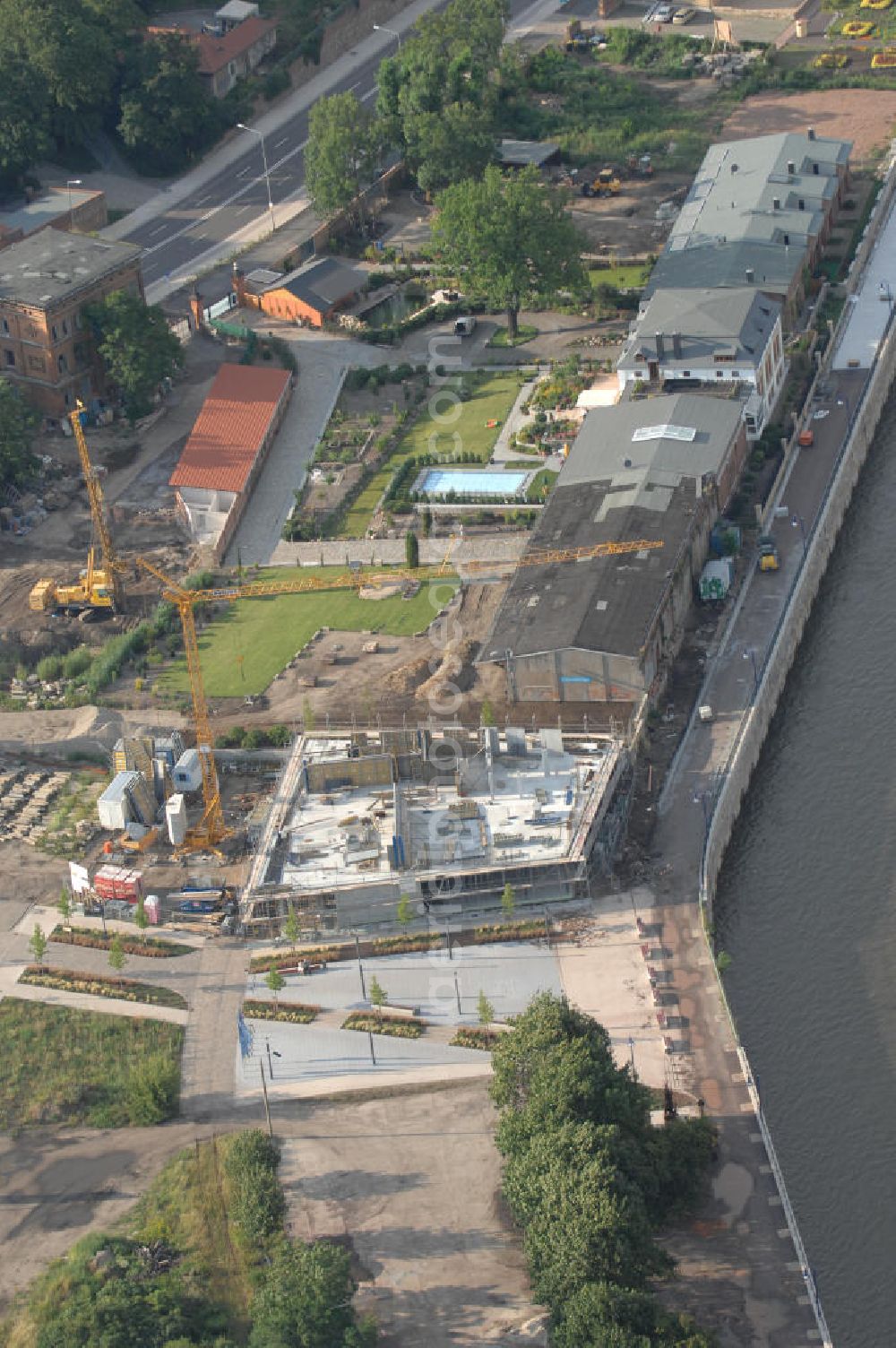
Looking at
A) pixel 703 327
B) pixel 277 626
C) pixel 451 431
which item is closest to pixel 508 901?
pixel 277 626

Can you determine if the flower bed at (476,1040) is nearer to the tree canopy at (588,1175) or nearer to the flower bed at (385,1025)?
the flower bed at (385,1025)

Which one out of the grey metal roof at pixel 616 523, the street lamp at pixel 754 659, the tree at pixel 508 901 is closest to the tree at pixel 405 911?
the tree at pixel 508 901

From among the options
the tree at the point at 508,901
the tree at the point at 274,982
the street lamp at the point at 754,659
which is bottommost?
the tree at the point at 274,982

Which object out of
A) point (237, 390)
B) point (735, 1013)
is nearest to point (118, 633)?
point (237, 390)

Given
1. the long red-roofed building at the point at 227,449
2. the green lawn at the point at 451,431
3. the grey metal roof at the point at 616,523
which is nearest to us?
the grey metal roof at the point at 616,523

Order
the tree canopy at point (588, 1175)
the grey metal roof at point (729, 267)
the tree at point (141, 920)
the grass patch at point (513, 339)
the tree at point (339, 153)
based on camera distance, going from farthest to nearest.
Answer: the tree at point (339, 153) < the grass patch at point (513, 339) < the grey metal roof at point (729, 267) < the tree at point (141, 920) < the tree canopy at point (588, 1175)
